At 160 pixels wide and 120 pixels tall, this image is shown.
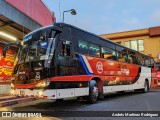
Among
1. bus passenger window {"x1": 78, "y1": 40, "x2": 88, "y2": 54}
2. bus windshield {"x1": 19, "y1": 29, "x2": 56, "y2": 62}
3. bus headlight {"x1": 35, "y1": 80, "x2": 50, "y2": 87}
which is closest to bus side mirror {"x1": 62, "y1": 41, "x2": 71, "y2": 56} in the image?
bus windshield {"x1": 19, "y1": 29, "x2": 56, "y2": 62}

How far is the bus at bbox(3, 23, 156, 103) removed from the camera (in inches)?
328

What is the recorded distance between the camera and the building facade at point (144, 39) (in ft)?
107

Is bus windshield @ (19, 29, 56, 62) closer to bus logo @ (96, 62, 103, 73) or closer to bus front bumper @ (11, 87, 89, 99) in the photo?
bus front bumper @ (11, 87, 89, 99)

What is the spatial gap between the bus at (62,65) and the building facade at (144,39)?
21569 millimetres

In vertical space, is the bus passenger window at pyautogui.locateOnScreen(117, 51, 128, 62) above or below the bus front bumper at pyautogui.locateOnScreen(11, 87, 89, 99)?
above

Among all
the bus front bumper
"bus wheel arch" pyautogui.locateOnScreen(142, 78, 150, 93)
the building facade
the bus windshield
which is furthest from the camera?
the building facade

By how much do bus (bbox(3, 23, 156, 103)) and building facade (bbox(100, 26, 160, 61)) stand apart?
21.6m

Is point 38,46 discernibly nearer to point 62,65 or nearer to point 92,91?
point 62,65

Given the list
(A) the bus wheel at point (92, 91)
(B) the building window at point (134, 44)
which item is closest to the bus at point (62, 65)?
(A) the bus wheel at point (92, 91)

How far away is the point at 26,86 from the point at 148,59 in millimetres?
14560

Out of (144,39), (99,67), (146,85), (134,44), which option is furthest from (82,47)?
(134,44)

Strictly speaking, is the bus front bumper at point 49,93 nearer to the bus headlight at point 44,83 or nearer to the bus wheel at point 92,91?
the bus headlight at point 44,83

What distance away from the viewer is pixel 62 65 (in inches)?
348

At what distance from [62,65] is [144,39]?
27.3 meters
